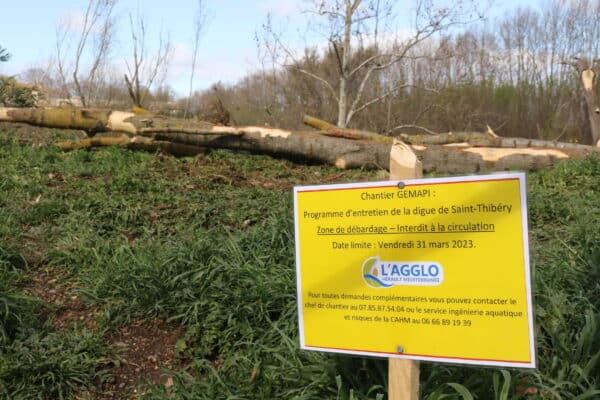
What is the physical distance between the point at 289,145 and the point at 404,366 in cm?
679

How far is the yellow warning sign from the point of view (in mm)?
1886

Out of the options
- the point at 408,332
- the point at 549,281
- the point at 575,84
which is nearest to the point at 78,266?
the point at 408,332

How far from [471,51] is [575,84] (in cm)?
453

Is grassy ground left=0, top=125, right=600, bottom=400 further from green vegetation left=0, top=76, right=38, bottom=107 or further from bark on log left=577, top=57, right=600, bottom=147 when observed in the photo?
bark on log left=577, top=57, right=600, bottom=147

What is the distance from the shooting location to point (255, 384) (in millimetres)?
→ 2652

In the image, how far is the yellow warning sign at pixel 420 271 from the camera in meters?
1.89

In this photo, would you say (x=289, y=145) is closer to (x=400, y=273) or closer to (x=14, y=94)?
(x=400, y=273)

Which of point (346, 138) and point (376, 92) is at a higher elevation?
point (376, 92)

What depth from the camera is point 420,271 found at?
202 centimetres

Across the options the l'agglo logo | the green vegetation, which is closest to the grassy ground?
the l'agglo logo

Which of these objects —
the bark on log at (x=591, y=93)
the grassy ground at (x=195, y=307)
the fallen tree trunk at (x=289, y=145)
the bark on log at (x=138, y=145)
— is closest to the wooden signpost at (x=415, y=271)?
the grassy ground at (x=195, y=307)

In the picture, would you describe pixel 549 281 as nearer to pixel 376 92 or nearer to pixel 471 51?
pixel 376 92

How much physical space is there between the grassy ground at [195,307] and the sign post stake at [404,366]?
10cm

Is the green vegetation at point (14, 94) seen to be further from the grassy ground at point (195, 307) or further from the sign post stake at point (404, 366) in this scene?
the sign post stake at point (404, 366)
